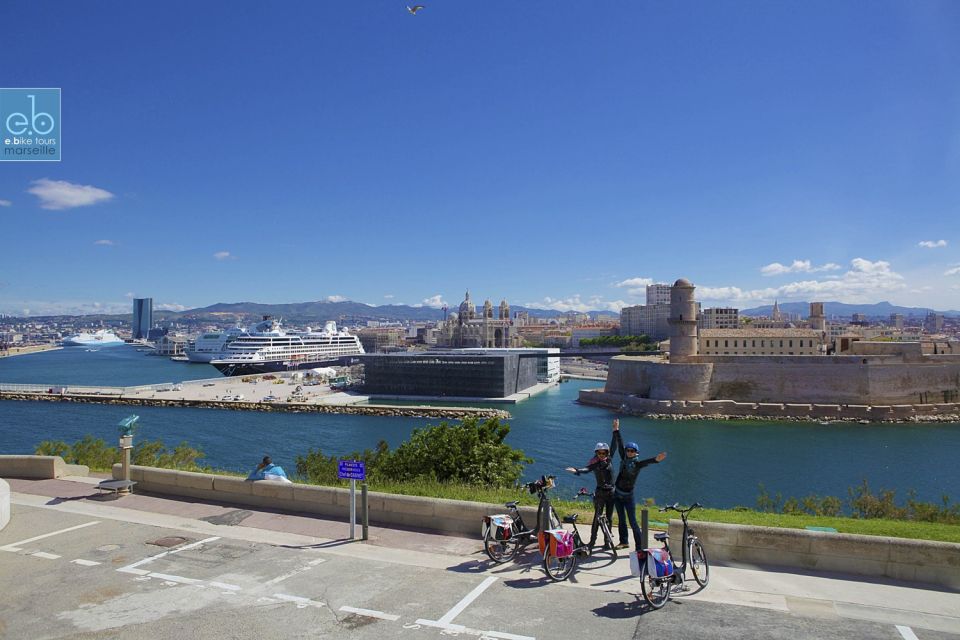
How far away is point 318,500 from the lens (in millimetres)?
7918

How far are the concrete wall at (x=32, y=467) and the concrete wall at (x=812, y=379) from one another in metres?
→ 40.0

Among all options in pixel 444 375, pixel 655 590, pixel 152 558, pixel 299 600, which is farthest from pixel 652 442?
pixel 299 600

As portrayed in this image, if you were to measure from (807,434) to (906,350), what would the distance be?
1505 cm

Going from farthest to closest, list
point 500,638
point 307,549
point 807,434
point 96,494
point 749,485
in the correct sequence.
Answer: point 807,434
point 749,485
point 96,494
point 307,549
point 500,638

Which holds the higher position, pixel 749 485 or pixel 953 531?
pixel 953 531

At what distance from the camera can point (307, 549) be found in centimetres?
664

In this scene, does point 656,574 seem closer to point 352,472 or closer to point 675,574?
point 675,574

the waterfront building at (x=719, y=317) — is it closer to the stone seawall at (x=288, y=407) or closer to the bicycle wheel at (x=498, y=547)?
the stone seawall at (x=288, y=407)

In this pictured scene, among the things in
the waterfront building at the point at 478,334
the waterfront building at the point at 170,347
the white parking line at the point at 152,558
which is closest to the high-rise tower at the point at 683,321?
the white parking line at the point at 152,558

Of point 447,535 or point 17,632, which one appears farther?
point 447,535

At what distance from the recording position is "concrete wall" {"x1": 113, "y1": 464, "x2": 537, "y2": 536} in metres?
7.11

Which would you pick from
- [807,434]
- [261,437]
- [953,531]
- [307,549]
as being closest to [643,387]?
[807,434]

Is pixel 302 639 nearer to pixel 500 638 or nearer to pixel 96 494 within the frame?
pixel 500 638

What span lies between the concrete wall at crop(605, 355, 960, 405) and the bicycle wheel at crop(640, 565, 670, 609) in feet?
135
